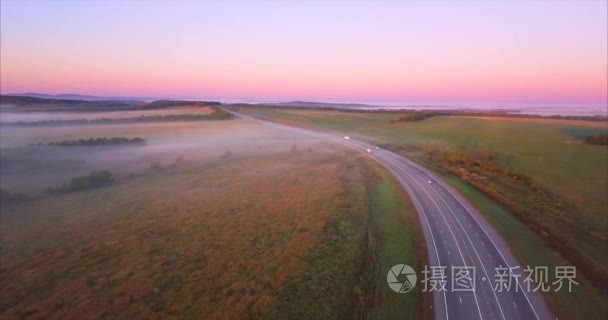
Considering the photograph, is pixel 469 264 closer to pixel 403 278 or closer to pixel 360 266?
pixel 403 278

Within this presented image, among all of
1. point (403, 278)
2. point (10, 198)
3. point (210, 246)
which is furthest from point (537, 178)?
point (10, 198)

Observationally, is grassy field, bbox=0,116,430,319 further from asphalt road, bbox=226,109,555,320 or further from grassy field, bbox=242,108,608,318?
grassy field, bbox=242,108,608,318

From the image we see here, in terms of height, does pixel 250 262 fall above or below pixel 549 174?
below

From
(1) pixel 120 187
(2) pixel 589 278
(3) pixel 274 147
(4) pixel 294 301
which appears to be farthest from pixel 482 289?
(3) pixel 274 147

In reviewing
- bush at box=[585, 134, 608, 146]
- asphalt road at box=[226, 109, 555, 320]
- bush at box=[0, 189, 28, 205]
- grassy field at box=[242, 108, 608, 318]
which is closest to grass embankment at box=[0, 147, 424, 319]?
asphalt road at box=[226, 109, 555, 320]

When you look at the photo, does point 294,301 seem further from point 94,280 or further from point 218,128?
point 218,128
